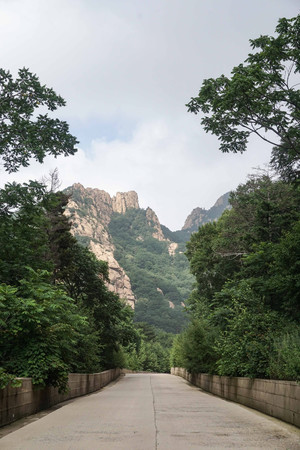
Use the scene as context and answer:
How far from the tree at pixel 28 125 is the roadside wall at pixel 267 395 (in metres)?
11.9

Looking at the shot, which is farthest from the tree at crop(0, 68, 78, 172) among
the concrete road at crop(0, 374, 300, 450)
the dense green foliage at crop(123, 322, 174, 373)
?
the dense green foliage at crop(123, 322, 174, 373)

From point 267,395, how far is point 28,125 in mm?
13680

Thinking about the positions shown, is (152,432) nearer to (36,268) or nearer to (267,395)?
(267,395)

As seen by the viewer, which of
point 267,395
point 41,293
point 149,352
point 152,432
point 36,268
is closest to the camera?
point 152,432

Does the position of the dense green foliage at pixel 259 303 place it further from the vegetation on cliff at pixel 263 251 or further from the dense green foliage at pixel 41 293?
the dense green foliage at pixel 41 293

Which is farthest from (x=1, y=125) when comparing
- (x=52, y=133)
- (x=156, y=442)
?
(x=156, y=442)

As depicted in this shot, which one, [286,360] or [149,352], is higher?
[286,360]

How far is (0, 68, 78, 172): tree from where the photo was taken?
60.8 ft

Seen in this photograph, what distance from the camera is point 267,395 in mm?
11625

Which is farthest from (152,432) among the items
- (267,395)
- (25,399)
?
(267,395)

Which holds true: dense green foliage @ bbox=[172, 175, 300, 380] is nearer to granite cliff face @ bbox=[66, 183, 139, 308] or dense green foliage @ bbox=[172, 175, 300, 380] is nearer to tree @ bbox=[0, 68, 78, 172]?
tree @ bbox=[0, 68, 78, 172]

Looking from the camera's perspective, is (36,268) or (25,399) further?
(36,268)

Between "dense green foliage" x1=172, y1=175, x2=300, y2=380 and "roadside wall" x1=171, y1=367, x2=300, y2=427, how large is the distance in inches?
13.3

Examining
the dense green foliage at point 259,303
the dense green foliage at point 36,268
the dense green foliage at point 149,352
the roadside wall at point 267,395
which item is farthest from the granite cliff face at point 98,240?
the roadside wall at point 267,395
